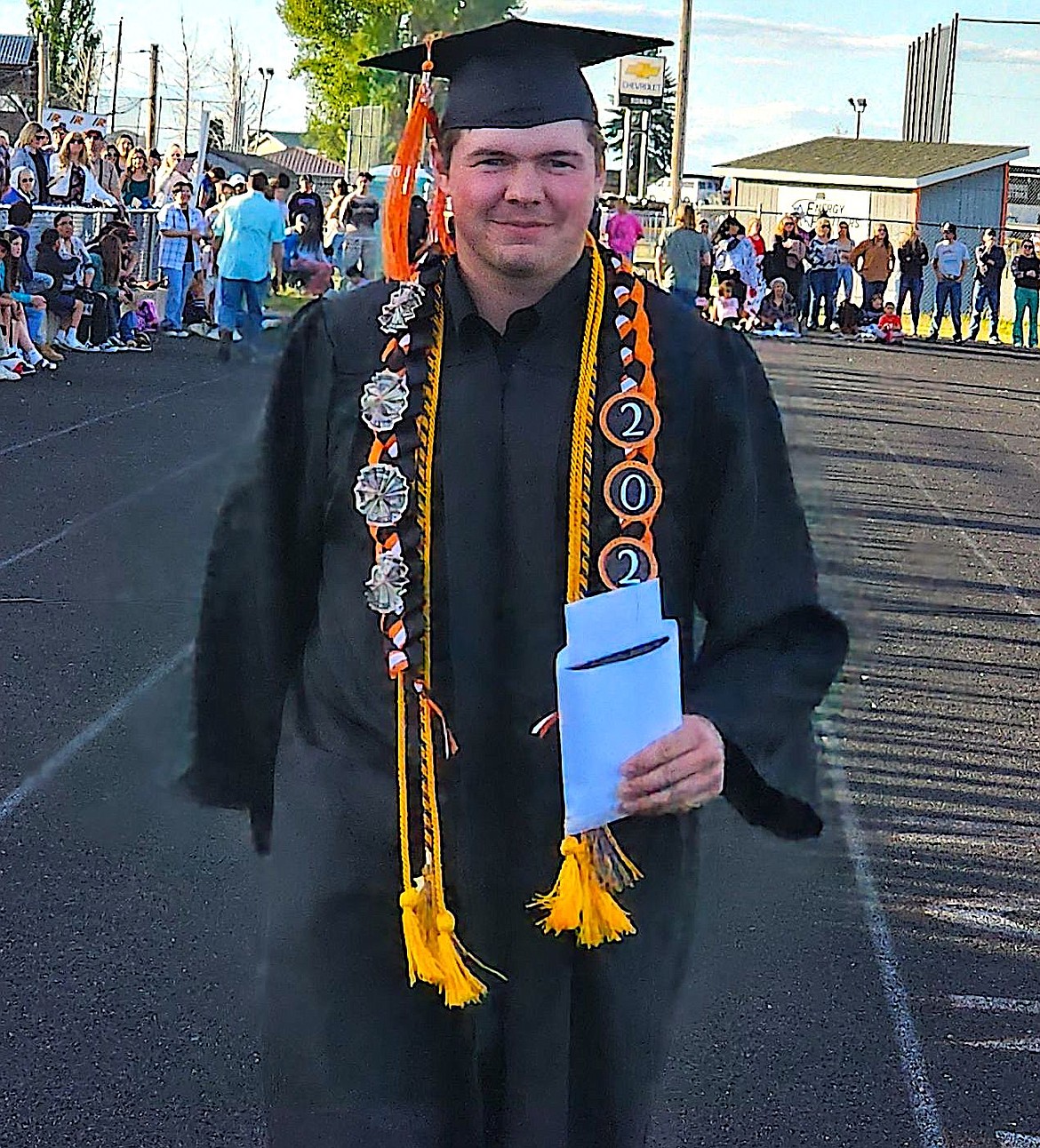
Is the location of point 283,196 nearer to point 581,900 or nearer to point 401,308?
point 401,308

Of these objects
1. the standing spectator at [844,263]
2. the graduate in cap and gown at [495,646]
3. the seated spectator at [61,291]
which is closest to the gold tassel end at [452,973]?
the graduate in cap and gown at [495,646]

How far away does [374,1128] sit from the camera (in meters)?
2.39

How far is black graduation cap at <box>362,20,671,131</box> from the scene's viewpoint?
2588 millimetres

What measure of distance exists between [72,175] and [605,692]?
60.8ft

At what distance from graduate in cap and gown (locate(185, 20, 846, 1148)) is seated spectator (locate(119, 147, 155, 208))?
818 inches

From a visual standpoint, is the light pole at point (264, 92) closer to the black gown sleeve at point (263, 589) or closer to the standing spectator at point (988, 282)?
the standing spectator at point (988, 282)

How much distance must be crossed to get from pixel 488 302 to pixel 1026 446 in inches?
609

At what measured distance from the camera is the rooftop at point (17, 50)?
60.5m

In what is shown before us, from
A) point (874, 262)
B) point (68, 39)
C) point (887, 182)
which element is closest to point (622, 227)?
point (874, 262)

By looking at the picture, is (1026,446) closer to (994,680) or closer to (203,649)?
(994,680)

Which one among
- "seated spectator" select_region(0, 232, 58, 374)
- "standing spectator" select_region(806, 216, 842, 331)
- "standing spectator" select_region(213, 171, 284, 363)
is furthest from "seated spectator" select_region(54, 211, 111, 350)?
"standing spectator" select_region(806, 216, 842, 331)

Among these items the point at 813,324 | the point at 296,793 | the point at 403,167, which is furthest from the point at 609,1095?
the point at 813,324

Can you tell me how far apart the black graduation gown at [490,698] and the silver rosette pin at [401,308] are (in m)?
0.02

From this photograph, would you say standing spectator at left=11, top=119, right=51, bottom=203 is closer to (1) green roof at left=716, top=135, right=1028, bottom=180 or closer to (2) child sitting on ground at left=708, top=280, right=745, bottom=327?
(2) child sitting on ground at left=708, top=280, right=745, bottom=327
